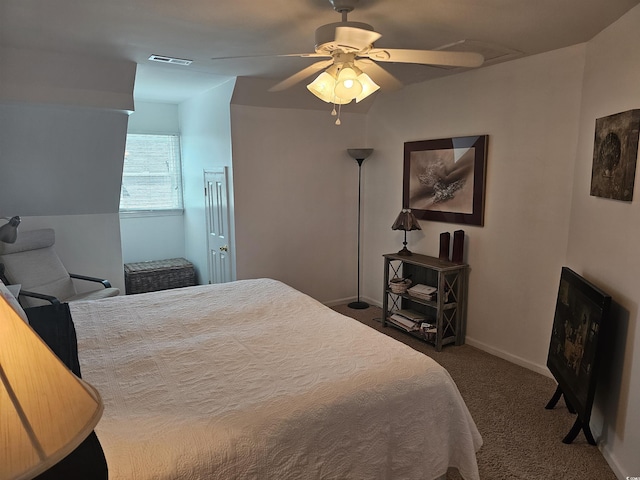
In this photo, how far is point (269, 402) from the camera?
5.43 feet

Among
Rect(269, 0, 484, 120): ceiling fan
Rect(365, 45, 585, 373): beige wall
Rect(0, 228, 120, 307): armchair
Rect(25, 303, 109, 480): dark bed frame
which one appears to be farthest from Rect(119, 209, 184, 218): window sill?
Rect(269, 0, 484, 120): ceiling fan

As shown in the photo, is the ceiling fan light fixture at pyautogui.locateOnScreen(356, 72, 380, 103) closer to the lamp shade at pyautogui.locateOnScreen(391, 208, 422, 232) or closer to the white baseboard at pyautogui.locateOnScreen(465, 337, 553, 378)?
the lamp shade at pyautogui.locateOnScreen(391, 208, 422, 232)

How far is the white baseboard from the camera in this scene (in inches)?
133

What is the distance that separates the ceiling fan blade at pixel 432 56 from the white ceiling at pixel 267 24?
0.33 m

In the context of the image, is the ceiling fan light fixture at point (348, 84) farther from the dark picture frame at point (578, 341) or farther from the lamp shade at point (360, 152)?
the lamp shade at point (360, 152)

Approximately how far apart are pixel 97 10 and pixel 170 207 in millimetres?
3543

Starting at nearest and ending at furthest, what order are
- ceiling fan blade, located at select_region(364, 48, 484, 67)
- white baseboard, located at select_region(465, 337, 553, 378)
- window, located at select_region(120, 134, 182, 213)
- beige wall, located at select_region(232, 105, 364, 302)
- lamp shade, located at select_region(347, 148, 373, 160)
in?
ceiling fan blade, located at select_region(364, 48, 484, 67) → white baseboard, located at select_region(465, 337, 553, 378) → beige wall, located at select_region(232, 105, 364, 302) → lamp shade, located at select_region(347, 148, 373, 160) → window, located at select_region(120, 134, 182, 213)

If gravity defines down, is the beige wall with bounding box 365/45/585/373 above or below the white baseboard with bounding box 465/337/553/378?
above

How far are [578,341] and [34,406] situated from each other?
2791mm

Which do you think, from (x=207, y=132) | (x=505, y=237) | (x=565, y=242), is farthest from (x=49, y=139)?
(x=565, y=242)

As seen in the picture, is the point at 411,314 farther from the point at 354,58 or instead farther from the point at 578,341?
the point at 354,58

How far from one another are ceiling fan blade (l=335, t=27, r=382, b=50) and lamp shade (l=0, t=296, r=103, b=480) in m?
1.57

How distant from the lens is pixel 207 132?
4785 mm

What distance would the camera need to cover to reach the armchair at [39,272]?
363 centimetres
